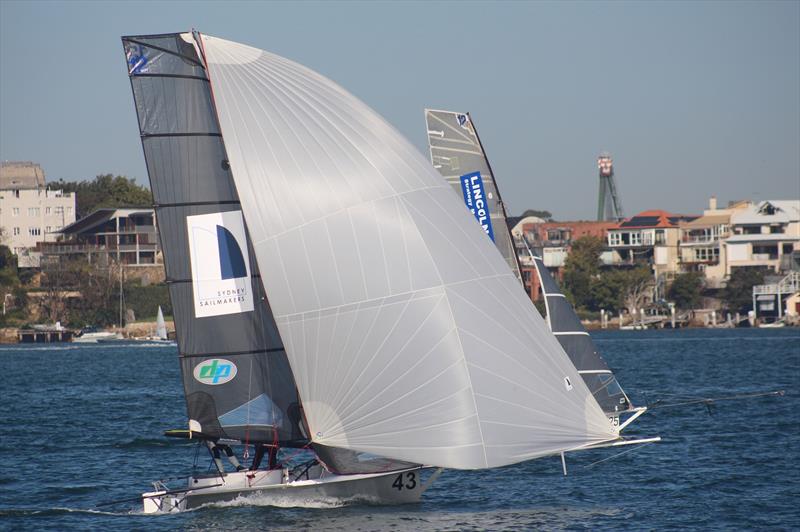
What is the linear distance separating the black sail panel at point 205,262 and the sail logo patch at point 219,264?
0.01m

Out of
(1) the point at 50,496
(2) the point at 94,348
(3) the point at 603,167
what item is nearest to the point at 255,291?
(1) the point at 50,496

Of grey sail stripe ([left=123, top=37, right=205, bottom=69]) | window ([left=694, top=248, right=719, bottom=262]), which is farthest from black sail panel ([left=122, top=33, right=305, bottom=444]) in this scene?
window ([left=694, top=248, right=719, bottom=262])

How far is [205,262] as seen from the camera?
17891 millimetres

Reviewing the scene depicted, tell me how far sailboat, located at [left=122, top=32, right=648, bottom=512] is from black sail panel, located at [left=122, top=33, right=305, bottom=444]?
0.13 feet

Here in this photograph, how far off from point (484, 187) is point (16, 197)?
3946 inches

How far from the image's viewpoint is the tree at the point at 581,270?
360 ft

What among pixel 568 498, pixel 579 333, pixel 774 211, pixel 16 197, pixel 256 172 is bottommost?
pixel 568 498

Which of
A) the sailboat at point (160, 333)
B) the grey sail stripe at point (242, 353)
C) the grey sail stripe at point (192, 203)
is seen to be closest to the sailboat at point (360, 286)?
the grey sail stripe at point (192, 203)

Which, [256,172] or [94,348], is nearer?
[256,172]

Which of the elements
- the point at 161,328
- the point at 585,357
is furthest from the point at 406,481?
the point at 161,328

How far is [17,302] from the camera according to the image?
335 feet

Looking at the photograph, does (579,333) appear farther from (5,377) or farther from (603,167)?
(603,167)

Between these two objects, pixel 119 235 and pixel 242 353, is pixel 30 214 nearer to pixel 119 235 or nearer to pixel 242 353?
pixel 119 235

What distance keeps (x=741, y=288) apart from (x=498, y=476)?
281 feet
